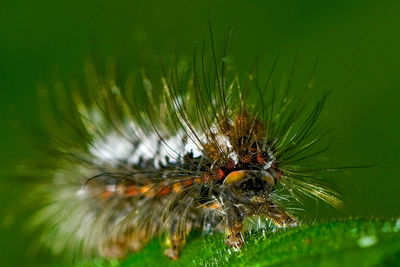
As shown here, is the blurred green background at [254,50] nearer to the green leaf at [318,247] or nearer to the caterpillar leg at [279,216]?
the caterpillar leg at [279,216]

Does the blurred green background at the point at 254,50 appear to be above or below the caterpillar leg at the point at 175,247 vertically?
above

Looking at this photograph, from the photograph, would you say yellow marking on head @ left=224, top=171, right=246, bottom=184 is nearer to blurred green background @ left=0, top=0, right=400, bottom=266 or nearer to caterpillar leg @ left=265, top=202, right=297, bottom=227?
caterpillar leg @ left=265, top=202, right=297, bottom=227

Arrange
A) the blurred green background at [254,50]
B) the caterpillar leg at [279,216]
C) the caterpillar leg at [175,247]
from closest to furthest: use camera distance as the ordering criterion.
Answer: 1. the caterpillar leg at [279,216]
2. the caterpillar leg at [175,247]
3. the blurred green background at [254,50]

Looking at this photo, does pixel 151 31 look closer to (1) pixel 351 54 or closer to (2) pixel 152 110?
(1) pixel 351 54

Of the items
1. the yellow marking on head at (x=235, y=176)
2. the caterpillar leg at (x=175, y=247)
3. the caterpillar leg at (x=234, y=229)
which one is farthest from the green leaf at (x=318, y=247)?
the yellow marking on head at (x=235, y=176)

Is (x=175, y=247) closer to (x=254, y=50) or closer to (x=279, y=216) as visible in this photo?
(x=279, y=216)

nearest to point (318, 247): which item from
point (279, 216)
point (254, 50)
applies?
point (279, 216)

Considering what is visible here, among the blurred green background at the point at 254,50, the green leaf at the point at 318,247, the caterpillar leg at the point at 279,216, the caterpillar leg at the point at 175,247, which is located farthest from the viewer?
the blurred green background at the point at 254,50
